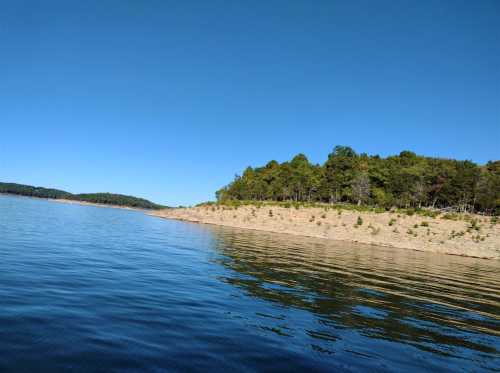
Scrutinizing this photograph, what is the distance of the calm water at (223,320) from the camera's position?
6.88 meters

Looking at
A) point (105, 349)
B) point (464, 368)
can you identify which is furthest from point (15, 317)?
point (464, 368)

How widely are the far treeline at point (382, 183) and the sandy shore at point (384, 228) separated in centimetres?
2598

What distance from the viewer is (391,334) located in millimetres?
9656

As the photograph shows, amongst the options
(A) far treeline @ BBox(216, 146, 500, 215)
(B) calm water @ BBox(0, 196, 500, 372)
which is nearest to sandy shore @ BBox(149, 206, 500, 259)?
(A) far treeline @ BBox(216, 146, 500, 215)

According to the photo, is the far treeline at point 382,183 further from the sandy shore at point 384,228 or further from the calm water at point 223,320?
the calm water at point 223,320

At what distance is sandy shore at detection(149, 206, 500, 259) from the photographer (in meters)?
47.3

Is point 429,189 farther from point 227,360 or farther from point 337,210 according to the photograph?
point 227,360

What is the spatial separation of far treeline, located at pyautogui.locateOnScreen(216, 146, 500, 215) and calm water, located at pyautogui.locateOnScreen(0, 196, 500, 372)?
7755 centimetres

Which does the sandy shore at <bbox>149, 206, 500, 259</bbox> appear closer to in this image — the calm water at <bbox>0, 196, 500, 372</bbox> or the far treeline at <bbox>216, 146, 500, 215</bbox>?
the far treeline at <bbox>216, 146, 500, 215</bbox>

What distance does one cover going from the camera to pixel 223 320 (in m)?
9.55

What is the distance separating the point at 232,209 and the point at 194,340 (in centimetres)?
7959

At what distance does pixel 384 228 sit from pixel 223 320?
5242cm

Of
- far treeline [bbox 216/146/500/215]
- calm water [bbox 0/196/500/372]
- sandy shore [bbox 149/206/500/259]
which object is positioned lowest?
calm water [bbox 0/196/500/372]

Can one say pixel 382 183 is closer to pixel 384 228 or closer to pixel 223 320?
pixel 384 228
